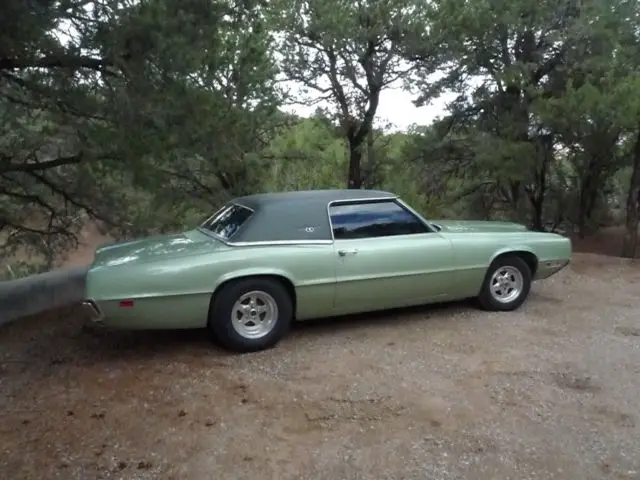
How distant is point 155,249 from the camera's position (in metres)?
5.20

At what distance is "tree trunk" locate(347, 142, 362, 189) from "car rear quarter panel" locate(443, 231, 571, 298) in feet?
25.4

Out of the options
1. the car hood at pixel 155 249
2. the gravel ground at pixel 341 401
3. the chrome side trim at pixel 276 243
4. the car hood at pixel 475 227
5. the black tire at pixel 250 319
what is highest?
the car hood at pixel 475 227

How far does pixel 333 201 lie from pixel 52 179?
209 inches

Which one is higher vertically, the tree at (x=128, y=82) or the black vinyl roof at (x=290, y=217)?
the tree at (x=128, y=82)

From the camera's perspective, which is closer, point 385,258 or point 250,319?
point 250,319

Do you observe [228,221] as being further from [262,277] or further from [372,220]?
[372,220]

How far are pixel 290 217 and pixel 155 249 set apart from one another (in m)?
1.16

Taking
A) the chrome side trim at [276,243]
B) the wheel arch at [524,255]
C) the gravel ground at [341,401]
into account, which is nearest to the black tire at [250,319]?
the gravel ground at [341,401]

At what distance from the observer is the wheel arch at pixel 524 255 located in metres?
6.13

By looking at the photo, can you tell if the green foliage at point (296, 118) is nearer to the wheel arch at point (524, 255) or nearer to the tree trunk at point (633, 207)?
the tree trunk at point (633, 207)

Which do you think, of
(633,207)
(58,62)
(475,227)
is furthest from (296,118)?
A: (58,62)

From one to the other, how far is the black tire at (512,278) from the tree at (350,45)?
6.91 metres

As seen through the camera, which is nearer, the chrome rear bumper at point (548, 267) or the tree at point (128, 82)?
the tree at point (128, 82)

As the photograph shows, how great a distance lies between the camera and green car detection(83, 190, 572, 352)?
186 inches
